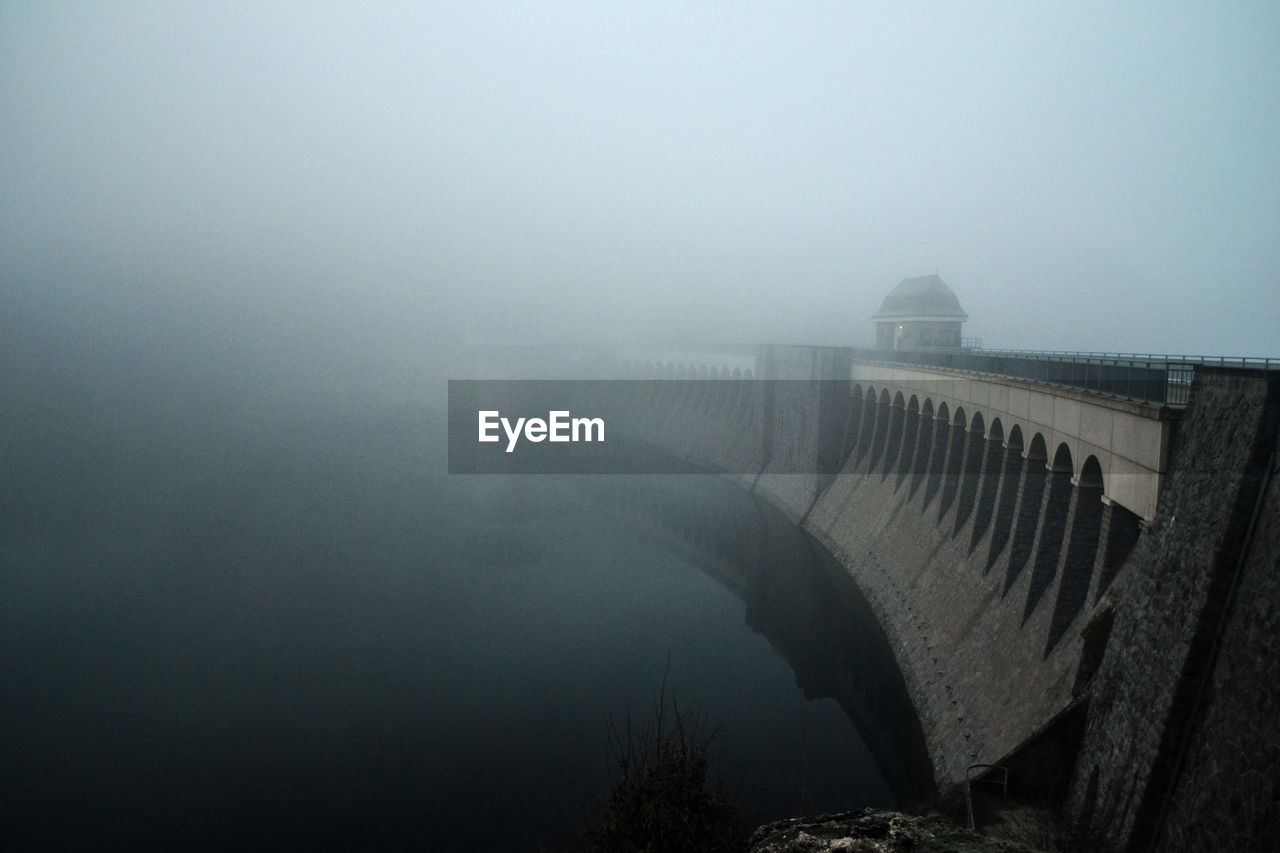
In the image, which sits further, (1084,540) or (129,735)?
(129,735)

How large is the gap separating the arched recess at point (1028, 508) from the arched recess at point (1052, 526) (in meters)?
0.40

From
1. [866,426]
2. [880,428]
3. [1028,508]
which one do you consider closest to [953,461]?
[1028,508]

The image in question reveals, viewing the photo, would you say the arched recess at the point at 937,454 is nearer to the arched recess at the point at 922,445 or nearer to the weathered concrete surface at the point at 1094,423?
the arched recess at the point at 922,445

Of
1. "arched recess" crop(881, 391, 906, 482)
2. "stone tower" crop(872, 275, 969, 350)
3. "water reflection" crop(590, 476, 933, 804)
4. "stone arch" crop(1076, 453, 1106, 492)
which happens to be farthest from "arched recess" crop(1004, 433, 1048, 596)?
"stone tower" crop(872, 275, 969, 350)

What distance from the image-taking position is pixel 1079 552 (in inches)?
672

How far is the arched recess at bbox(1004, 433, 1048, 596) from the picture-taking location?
2005cm

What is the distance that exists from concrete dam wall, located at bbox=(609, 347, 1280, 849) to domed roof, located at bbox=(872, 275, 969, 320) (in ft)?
93.8

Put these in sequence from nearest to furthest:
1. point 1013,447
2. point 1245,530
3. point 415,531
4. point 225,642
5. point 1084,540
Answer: point 1245,530 → point 1084,540 → point 1013,447 → point 225,642 → point 415,531

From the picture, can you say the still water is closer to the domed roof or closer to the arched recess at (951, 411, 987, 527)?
the arched recess at (951, 411, 987, 527)

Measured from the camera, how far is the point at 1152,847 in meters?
10.5

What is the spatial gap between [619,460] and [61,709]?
164 ft

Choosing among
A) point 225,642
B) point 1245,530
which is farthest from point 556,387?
point 1245,530

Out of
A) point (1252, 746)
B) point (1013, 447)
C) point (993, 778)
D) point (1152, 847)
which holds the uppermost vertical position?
point (1013, 447)

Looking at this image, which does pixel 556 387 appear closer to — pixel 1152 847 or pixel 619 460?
pixel 619 460
